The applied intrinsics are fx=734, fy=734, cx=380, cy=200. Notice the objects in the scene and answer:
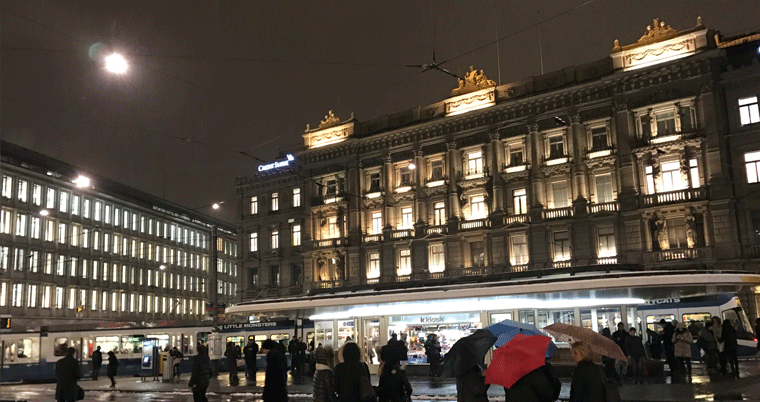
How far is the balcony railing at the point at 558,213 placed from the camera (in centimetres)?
4588

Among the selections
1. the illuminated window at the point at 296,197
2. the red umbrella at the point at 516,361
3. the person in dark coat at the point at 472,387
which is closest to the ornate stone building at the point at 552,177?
the illuminated window at the point at 296,197

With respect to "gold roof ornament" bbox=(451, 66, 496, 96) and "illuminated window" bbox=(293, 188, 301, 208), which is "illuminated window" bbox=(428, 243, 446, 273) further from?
"illuminated window" bbox=(293, 188, 301, 208)

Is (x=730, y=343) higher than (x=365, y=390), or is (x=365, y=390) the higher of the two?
(x=365, y=390)

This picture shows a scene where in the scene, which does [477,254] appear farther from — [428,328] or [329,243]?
[428,328]

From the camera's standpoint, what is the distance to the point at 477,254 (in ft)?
163

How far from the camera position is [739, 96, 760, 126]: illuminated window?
134 ft

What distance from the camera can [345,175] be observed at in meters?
57.0

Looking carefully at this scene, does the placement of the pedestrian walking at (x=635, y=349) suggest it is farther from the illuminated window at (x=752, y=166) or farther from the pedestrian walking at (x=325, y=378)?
the illuminated window at (x=752, y=166)

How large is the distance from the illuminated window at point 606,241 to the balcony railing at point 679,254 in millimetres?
2571

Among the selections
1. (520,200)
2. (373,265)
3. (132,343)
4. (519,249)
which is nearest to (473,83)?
(520,200)

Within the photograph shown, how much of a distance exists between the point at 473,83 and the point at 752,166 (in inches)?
736

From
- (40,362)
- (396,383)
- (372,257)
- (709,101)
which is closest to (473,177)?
(372,257)

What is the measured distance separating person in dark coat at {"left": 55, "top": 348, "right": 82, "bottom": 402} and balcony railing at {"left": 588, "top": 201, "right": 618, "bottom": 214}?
35.6 m

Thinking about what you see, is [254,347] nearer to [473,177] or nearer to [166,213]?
[473,177]
